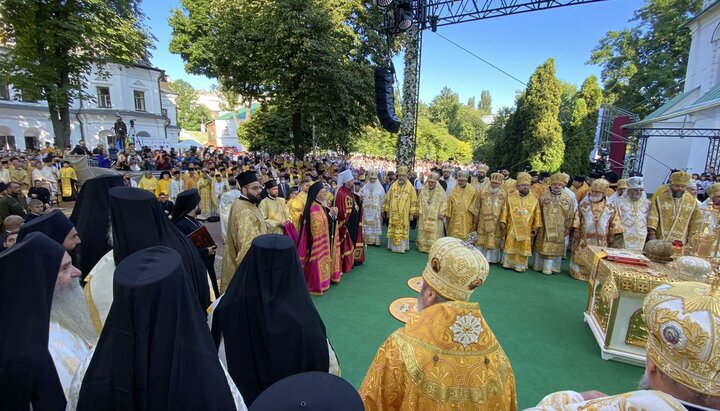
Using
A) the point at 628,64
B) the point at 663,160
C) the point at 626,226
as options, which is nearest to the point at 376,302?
the point at 626,226

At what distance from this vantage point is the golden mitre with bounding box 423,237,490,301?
158 cm

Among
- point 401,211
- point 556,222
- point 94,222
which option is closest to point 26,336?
point 94,222

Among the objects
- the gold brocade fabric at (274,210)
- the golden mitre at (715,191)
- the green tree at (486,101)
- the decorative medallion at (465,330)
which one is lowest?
the gold brocade fabric at (274,210)

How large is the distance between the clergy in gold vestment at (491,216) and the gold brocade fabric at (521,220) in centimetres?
22

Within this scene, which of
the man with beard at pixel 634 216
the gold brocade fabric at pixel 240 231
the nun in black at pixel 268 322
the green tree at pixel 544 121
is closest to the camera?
the nun in black at pixel 268 322

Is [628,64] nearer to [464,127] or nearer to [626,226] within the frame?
[464,127]

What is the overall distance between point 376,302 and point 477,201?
3.50 meters

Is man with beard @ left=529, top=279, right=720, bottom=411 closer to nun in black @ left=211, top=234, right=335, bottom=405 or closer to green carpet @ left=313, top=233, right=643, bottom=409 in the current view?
nun in black @ left=211, top=234, right=335, bottom=405

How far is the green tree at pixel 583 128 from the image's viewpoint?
2031 centimetres

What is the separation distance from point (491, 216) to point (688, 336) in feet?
21.1

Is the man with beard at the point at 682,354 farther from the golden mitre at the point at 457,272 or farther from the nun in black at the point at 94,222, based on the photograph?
the nun in black at the point at 94,222

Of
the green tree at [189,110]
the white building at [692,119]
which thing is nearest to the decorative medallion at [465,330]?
the white building at [692,119]

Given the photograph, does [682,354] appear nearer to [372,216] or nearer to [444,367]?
[444,367]

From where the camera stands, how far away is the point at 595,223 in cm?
643
